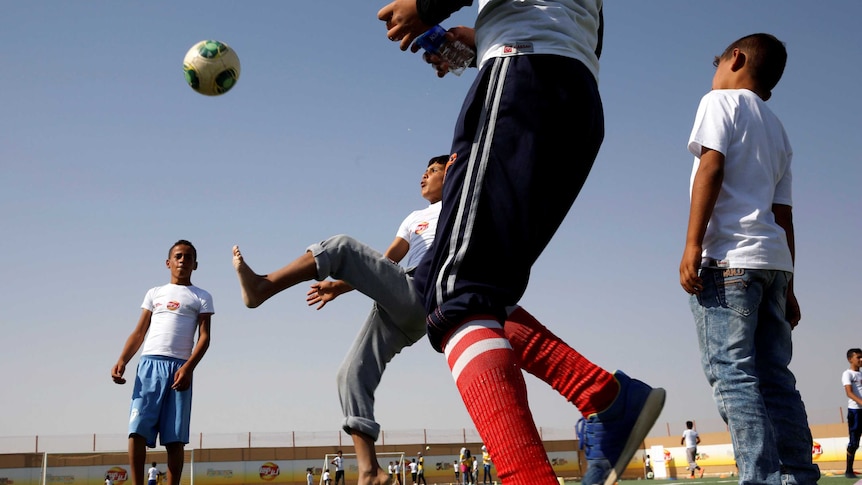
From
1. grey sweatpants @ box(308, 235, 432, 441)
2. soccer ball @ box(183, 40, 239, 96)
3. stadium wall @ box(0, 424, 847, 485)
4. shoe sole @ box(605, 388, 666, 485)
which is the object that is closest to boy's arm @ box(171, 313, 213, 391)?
soccer ball @ box(183, 40, 239, 96)

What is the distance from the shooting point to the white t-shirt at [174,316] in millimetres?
6523

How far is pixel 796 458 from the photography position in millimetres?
2961

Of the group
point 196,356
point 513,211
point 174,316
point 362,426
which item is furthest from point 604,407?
point 174,316

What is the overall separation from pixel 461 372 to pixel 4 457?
41586 millimetres

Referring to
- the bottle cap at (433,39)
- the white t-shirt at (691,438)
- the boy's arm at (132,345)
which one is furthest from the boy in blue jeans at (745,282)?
the white t-shirt at (691,438)

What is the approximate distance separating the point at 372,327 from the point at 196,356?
3.03 metres

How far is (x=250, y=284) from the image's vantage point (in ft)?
9.16

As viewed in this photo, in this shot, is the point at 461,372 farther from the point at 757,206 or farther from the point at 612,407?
the point at 757,206

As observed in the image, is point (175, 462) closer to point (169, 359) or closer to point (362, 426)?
point (169, 359)

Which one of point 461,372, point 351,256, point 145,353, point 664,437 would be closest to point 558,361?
point 461,372

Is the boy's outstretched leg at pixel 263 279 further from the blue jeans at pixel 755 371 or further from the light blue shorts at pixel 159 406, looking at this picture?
the light blue shorts at pixel 159 406

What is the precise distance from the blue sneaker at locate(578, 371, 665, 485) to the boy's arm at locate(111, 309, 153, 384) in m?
5.67

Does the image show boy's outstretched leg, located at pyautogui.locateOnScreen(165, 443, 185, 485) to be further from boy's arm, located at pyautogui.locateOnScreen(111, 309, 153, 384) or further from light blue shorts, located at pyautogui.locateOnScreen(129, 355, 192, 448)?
boy's arm, located at pyautogui.locateOnScreen(111, 309, 153, 384)

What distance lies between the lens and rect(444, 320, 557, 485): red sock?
168 centimetres
